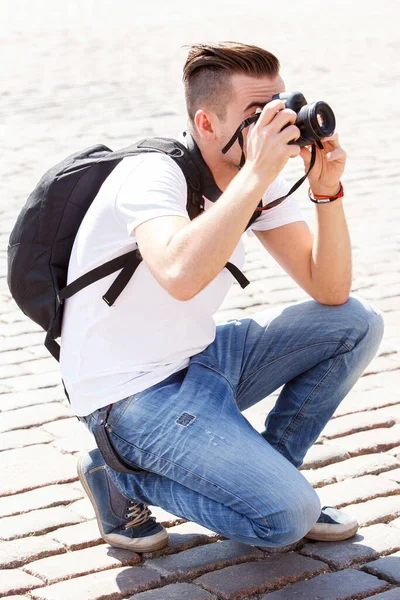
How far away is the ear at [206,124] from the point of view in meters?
3.26

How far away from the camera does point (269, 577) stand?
303cm

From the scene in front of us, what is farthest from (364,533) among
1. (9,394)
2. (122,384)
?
(9,394)

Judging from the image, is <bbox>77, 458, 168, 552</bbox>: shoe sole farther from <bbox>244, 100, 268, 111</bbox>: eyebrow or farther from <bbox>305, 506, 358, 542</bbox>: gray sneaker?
<bbox>244, 100, 268, 111</bbox>: eyebrow

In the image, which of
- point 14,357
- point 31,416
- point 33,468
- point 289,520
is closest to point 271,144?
point 289,520

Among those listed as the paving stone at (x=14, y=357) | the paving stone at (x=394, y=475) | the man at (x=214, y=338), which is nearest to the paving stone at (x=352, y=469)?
the paving stone at (x=394, y=475)

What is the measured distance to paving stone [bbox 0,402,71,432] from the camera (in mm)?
4164

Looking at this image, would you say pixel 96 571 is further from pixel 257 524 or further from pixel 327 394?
pixel 327 394

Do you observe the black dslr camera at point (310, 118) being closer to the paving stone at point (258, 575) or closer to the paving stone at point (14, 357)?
the paving stone at point (258, 575)

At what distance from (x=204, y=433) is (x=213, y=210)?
602 millimetres

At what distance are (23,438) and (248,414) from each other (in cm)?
86

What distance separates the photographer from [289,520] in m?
2.89

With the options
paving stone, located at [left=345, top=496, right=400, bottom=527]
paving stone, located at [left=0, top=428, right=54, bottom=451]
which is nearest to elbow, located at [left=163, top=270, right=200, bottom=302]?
paving stone, located at [left=345, top=496, right=400, bottom=527]

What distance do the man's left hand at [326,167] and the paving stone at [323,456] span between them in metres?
0.96

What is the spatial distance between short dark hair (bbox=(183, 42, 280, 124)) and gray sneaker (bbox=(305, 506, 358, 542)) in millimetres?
1229
